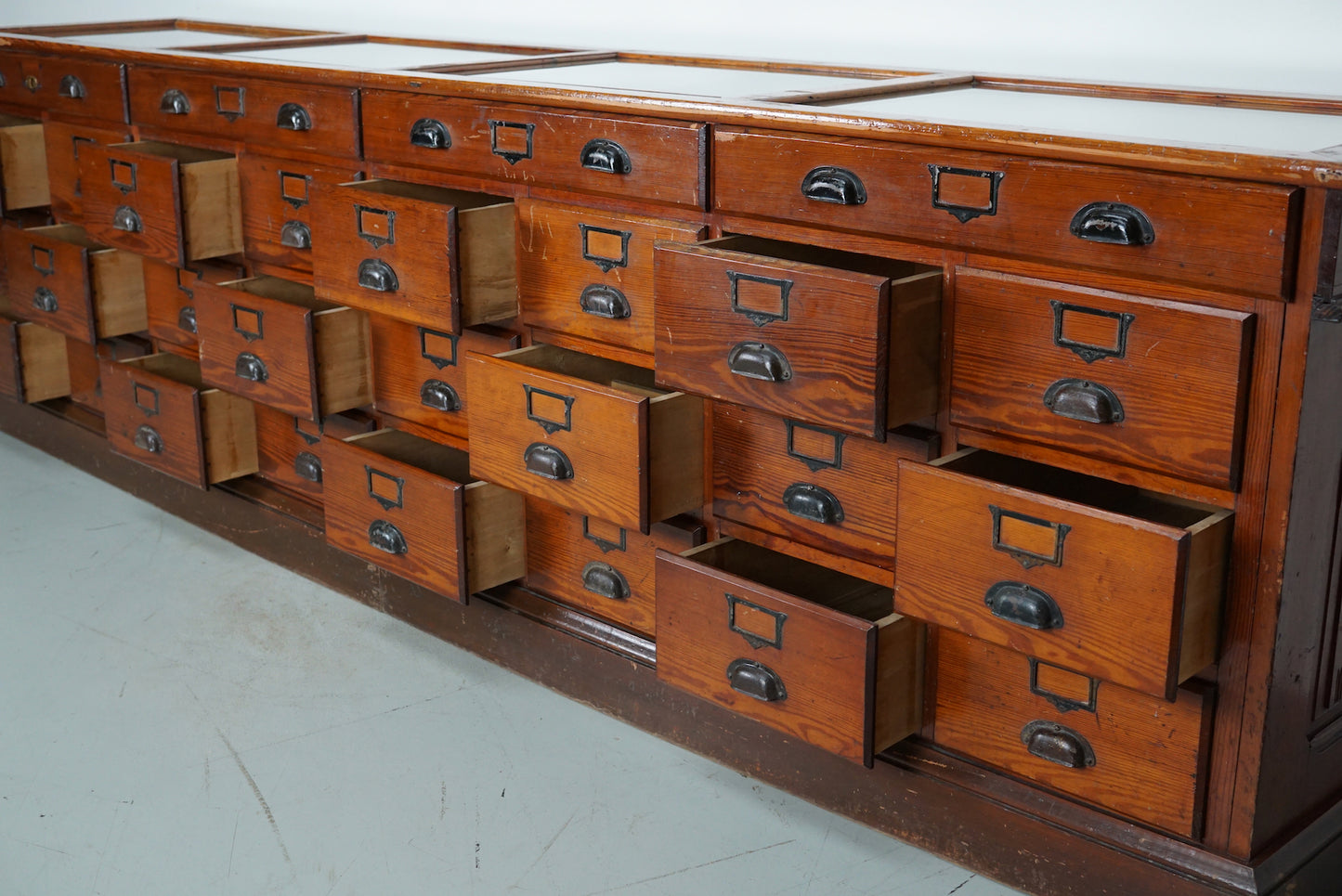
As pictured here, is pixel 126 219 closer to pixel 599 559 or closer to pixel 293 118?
pixel 293 118

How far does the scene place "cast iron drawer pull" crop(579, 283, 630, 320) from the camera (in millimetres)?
2248

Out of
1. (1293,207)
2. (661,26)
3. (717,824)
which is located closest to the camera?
(1293,207)

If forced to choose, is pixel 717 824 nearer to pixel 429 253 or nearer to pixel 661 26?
pixel 429 253

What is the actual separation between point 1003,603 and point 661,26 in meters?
1.92

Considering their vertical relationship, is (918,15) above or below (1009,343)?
above

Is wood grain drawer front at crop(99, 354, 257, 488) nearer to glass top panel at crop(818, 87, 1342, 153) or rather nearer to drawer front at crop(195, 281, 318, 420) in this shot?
drawer front at crop(195, 281, 318, 420)

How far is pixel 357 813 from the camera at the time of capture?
2.20 metres

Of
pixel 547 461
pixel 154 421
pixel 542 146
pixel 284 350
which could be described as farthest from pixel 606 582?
pixel 154 421

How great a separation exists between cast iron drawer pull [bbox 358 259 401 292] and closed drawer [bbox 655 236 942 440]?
63 cm

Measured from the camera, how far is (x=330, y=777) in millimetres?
2301

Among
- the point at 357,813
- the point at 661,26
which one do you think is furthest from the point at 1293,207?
the point at 661,26

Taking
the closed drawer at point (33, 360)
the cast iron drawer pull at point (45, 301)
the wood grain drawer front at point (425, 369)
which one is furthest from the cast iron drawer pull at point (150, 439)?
the wood grain drawer front at point (425, 369)

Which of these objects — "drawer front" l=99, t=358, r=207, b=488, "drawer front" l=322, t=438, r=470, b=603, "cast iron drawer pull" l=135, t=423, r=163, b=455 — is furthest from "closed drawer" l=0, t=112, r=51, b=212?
"drawer front" l=322, t=438, r=470, b=603

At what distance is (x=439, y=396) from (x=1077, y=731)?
132 cm
